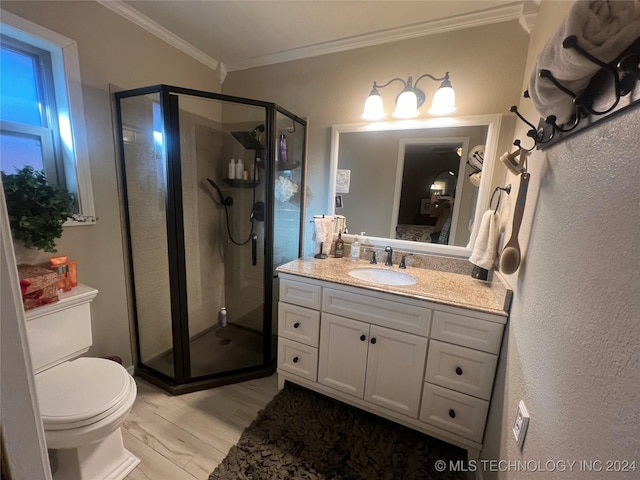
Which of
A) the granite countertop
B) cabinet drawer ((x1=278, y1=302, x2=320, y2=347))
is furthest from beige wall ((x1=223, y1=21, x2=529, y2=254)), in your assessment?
cabinet drawer ((x1=278, y1=302, x2=320, y2=347))

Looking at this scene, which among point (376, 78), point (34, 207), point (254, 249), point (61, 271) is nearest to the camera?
point (34, 207)

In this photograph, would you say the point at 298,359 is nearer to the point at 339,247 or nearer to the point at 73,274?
the point at 339,247

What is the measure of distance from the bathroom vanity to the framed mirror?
0.31m

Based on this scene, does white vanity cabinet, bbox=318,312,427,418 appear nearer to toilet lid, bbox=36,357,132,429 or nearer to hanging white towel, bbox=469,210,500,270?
hanging white towel, bbox=469,210,500,270

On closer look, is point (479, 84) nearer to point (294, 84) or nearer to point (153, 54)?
point (294, 84)

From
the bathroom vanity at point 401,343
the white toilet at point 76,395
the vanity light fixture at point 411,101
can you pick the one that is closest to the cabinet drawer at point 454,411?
the bathroom vanity at point 401,343

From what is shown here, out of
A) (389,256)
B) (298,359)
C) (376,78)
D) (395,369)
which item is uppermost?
(376,78)

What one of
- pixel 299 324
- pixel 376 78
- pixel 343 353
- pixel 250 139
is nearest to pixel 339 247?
pixel 299 324

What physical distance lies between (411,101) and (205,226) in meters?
1.85

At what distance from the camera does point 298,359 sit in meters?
1.73

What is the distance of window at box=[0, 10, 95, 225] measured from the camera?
1317mm

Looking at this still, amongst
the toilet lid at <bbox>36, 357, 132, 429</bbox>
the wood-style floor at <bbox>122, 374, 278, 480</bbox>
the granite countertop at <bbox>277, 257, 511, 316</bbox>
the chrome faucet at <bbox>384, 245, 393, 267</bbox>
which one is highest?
the chrome faucet at <bbox>384, 245, 393, 267</bbox>

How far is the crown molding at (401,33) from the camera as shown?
149cm

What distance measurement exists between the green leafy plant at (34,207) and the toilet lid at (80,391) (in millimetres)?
609
